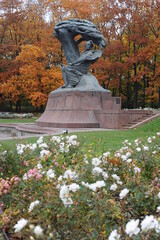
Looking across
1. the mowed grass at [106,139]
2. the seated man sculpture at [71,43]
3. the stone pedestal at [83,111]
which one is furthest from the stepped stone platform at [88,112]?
the mowed grass at [106,139]

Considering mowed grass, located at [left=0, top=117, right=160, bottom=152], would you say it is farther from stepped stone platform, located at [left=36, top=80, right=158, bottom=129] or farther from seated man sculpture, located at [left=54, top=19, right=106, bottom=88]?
seated man sculpture, located at [left=54, top=19, right=106, bottom=88]

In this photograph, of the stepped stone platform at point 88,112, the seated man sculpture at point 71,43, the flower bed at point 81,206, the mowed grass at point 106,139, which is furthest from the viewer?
the seated man sculpture at point 71,43

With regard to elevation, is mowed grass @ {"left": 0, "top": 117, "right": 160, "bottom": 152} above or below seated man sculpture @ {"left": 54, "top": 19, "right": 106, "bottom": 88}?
below

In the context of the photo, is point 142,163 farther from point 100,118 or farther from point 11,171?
point 100,118

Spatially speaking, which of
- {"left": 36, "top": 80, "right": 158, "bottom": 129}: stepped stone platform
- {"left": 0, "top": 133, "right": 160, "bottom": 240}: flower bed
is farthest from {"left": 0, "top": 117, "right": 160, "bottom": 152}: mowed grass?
{"left": 0, "top": 133, "right": 160, "bottom": 240}: flower bed

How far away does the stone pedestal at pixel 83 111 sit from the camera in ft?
47.0

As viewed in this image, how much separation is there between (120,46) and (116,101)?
12.0 metres

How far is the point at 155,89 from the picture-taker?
26.3 m

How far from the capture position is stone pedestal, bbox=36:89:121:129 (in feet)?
47.0

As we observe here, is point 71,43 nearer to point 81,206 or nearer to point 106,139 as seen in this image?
point 106,139

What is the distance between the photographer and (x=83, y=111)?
49.0 feet

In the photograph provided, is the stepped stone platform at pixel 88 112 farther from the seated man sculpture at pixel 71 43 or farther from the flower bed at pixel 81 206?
the flower bed at pixel 81 206

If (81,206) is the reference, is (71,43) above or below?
above

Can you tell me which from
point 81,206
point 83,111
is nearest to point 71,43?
point 83,111
